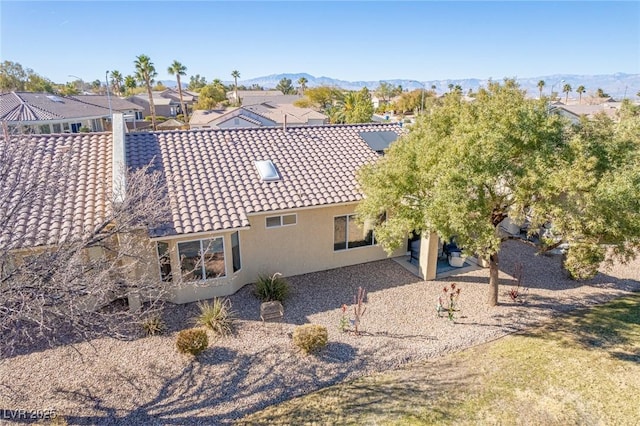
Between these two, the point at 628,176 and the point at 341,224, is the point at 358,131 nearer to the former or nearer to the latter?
the point at 341,224

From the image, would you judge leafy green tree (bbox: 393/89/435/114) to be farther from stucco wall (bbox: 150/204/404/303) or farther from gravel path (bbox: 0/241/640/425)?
stucco wall (bbox: 150/204/404/303)

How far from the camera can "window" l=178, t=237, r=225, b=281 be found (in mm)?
13891

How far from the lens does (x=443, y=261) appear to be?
18531mm

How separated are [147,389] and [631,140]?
16.2 meters

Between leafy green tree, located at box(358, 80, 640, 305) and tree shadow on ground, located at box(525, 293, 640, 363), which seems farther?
tree shadow on ground, located at box(525, 293, 640, 363)

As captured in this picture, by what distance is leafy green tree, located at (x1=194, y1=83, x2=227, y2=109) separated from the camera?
3184 inches

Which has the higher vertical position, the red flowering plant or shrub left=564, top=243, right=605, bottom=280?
shrub left=564, top=243, right=605, bottom=280

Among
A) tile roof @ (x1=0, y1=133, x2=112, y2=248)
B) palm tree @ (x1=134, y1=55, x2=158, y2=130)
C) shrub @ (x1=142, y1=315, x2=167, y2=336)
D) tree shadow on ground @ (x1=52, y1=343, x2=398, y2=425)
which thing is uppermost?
palm tree @ (x1=134, y1=55, x2=158, y2=130)

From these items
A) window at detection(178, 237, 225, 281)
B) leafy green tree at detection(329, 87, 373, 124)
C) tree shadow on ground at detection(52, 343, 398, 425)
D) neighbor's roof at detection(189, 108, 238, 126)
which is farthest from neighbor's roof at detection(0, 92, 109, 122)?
tree shadow on ground at detection(52, 343, 398, 425)

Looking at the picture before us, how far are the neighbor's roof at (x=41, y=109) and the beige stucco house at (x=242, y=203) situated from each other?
3206 centimetres

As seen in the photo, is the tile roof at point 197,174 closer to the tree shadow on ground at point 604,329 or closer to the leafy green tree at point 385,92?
the tree shadow on ground at point 604,329

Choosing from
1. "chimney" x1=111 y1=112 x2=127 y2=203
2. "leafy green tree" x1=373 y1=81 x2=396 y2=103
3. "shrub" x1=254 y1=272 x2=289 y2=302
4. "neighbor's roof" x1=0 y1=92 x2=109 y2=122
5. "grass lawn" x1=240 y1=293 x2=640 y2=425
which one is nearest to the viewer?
"grass lawn" x1=240 y1=293 x2=640 y2=425

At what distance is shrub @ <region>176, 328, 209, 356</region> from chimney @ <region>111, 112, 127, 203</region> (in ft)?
15.4

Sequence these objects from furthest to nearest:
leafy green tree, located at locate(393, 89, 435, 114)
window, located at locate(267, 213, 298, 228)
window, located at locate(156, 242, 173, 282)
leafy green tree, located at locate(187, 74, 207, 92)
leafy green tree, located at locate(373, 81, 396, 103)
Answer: leafy green tree, located at locate(187, 74, 207, 92) < leafy green tree, located at locate(373, 81, 396, 103) < leafy green tree, located at locate(393, 89, 435, 114) < window, located at locate(267, 213, 298, 228) < window, located at locate(156, 242, 173, 282)
